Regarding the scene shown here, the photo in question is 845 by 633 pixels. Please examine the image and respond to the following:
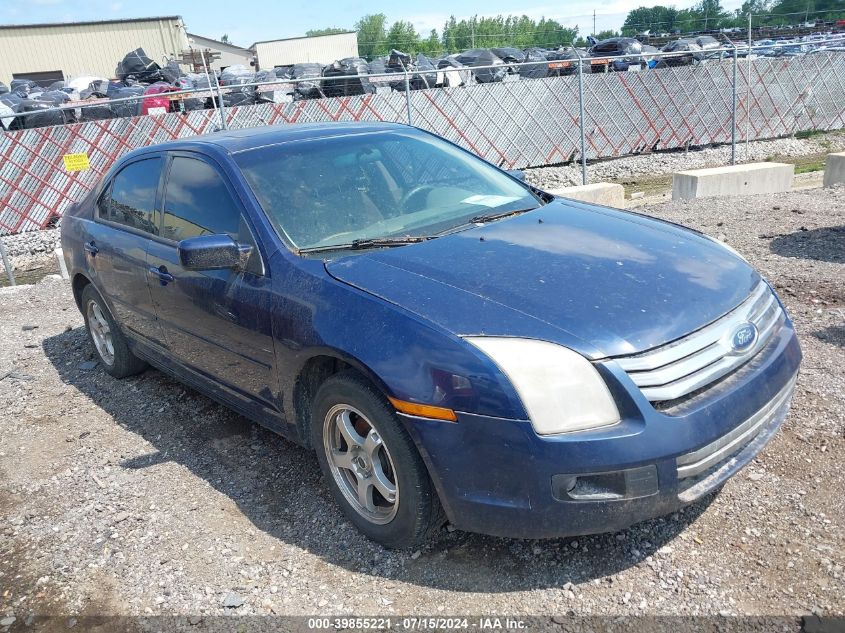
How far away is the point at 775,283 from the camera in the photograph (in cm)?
571

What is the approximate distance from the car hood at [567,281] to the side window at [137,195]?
178cm

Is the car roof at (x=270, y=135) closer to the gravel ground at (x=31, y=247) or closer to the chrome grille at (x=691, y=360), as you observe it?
the chrome grille at (x=691, y=360)

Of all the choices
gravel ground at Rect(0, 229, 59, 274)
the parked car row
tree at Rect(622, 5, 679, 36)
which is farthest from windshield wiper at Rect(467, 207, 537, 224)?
tree at Rect(622, 5, 679, 36)

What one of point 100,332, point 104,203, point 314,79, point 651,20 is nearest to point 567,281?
point 104,203

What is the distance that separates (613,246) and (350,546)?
176 centimetres

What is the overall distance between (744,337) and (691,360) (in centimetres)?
35

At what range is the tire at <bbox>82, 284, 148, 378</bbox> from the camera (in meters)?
5.00

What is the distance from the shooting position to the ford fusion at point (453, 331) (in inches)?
94.4

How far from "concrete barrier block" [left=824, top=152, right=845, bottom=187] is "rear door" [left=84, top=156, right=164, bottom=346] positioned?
939 centimetres

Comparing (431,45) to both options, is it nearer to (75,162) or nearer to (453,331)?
(75,162)

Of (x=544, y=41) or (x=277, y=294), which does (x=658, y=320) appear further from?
(x=544, y=41)

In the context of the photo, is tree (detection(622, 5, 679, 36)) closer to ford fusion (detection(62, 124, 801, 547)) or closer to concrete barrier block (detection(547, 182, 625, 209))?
concrete barrier block (detection(547, 182, 625, 209))

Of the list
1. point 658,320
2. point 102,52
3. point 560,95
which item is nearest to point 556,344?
point 658,320

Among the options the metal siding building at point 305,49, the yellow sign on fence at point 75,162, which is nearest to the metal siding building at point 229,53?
the metal siding building at point 305,49
